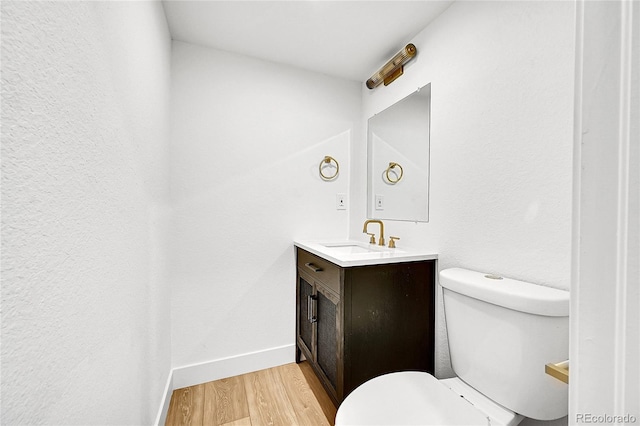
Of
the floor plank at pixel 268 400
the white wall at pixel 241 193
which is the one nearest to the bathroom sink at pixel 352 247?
the white wall at pixel 241 193

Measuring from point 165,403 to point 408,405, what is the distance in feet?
4.17

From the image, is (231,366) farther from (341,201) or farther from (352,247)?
(341,201)

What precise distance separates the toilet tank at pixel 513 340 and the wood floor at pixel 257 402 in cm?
83

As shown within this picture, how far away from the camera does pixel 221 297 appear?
1.78 m

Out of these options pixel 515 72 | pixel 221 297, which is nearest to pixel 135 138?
pixel 221 297

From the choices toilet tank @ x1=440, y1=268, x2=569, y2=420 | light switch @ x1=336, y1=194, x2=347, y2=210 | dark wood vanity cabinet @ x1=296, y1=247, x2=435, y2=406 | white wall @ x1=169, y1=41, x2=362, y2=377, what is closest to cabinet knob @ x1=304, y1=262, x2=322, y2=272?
dark wood vanity cabinet @ x1=296, y1=247, x2=435, y2=406

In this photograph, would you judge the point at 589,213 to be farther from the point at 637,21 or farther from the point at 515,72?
the point at 515,72

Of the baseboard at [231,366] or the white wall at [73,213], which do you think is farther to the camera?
the baseboard at [231,366]

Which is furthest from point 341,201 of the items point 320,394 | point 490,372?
point 490,372

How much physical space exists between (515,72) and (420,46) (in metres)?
0.67
